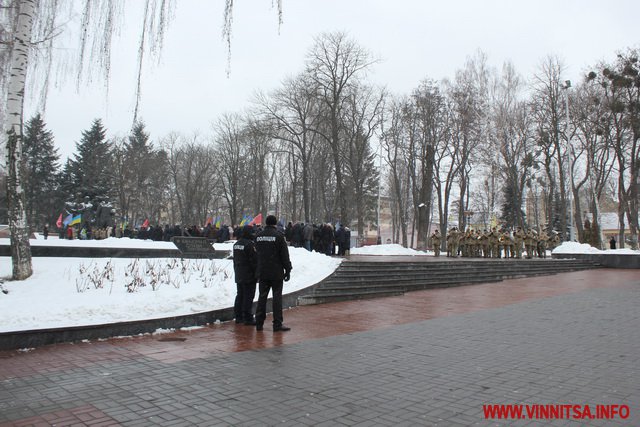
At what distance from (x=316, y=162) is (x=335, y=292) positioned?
38802mm

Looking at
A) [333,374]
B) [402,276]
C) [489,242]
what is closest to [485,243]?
[489,242]

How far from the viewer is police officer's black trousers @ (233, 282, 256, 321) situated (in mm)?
8828

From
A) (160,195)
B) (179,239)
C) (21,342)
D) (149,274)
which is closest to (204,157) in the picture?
(160,195)

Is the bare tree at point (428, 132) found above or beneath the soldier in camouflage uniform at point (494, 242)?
above

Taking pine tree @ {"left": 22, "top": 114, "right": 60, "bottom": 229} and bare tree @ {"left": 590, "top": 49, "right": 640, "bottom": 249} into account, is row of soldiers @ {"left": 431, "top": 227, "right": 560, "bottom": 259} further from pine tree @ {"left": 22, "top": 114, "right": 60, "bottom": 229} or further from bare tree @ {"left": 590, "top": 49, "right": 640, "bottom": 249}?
pine tree @ {"left": 22, "top": 114, "right": 60, "bottom": 229}

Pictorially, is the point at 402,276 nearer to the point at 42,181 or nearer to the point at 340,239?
the point at 340,239

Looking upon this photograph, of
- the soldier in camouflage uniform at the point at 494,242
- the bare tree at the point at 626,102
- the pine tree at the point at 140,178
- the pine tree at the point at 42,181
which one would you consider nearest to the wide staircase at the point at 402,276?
the soldier in camouflage uniform at the point at 494,242

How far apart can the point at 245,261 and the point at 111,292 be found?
2690mm

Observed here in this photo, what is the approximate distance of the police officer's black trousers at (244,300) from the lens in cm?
883

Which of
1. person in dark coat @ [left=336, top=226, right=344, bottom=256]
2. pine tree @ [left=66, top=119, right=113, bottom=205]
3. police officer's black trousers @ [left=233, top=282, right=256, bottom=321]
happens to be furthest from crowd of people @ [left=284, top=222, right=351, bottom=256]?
pine tree @ [left=66, top=119, right=113, bottom=205]

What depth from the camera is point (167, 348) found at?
6863 millimetres

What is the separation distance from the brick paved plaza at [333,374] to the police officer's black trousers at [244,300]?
0.44m

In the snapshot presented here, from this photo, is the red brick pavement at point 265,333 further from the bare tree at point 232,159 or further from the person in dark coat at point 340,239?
the bare tree at point 232,159

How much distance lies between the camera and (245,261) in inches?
347
